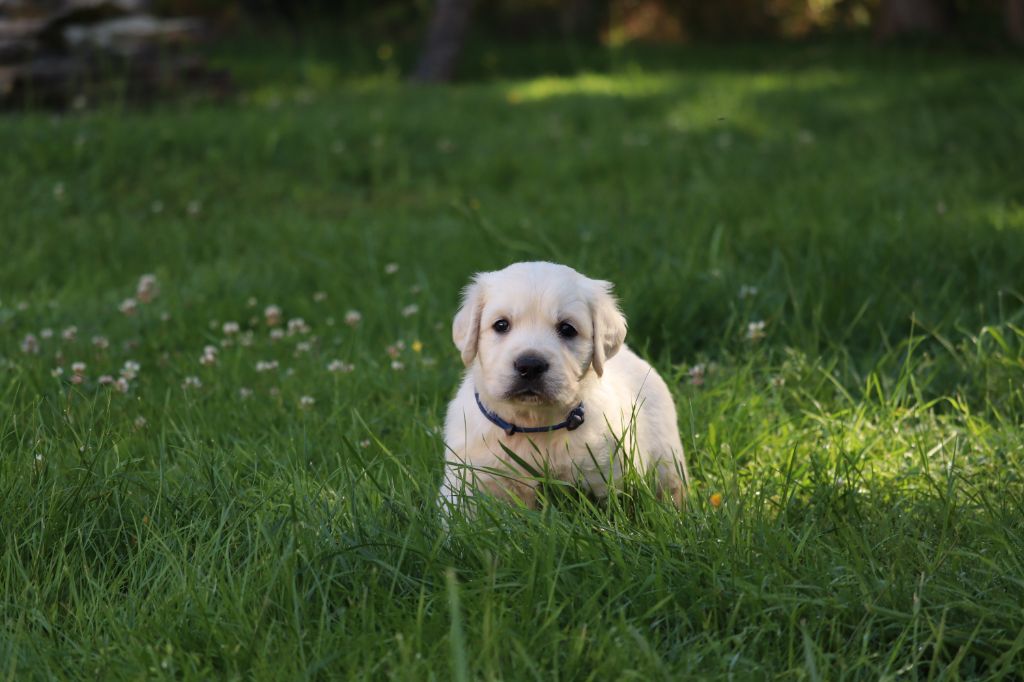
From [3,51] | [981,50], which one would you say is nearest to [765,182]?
[3,51]

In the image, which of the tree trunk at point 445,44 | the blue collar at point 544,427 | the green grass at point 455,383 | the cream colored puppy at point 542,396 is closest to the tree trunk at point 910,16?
the tree trunk at point 445,44

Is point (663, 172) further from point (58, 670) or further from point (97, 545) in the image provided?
point (58, 670)

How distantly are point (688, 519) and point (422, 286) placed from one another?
273 centimetres

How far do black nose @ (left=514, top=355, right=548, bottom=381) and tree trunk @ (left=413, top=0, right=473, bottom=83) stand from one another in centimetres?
987

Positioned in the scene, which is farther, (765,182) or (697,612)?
(765,182)

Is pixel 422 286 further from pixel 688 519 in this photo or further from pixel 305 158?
pixel 305 158

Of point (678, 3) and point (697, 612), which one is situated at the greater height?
point (697, 612)

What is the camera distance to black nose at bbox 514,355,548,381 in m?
3.05

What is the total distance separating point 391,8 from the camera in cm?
1798

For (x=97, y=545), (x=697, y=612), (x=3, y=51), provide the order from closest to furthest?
(x=697, y=612) < (x=97, y=545) < (x=3, y=51)

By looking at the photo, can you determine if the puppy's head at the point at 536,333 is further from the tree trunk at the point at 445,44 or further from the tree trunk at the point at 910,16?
the tree trunk at the point at 910,16

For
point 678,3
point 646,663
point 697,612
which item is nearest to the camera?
point 646,663

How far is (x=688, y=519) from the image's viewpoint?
2828 mm

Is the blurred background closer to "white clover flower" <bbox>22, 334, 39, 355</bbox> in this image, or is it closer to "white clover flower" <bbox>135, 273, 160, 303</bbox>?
"white clover flower" <bbox>135, 273, 160, 303</bbox>
